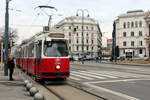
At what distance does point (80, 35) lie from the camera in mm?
149625

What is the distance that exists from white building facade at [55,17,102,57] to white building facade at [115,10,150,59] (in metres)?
11.9

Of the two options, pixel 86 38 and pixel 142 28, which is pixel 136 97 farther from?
pixel 86 38

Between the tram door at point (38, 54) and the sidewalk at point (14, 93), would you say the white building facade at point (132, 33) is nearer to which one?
the tram door at point (38, 54)

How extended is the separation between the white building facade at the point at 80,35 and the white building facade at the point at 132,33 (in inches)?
468

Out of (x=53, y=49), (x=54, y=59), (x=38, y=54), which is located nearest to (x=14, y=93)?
(x=54, y=59)

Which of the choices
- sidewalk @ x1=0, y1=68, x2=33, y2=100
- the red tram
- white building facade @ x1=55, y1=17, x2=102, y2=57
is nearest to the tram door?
the red tram

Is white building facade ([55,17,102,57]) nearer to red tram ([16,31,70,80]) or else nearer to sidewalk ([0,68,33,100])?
red tram ([16,31,70,80])

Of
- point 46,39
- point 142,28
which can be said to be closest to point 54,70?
point 46,39

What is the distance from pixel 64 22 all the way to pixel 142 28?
33227mm

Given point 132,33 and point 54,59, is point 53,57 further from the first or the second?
point 132,33

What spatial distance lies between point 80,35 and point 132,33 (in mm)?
23897

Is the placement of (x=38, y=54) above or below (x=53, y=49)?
below

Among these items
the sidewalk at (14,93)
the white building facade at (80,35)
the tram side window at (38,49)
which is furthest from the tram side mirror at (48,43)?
the white building facade at (80,35)

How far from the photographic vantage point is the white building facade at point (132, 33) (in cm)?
13600
